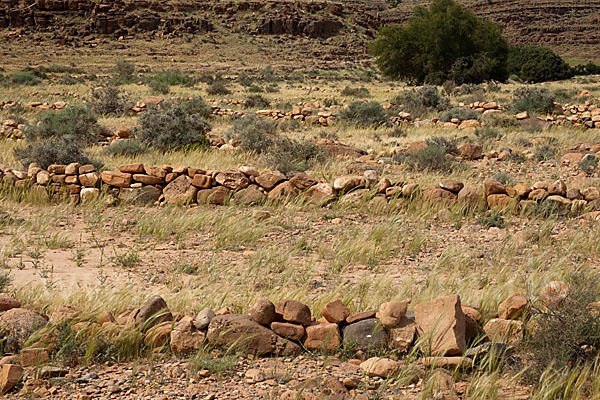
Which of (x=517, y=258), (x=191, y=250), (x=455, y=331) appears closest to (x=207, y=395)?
(x=455, y=331)

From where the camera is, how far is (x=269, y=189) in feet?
26.6

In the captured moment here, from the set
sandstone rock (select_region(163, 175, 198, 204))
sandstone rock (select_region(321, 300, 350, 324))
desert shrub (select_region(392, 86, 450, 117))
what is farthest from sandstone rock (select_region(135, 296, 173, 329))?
desert shrub (select_region(392, 86, 450, 117))

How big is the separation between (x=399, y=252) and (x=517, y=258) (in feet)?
4.05

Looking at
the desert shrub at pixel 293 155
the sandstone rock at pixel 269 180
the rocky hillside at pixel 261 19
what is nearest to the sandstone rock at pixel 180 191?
the sandstone rock at pixel 269 180

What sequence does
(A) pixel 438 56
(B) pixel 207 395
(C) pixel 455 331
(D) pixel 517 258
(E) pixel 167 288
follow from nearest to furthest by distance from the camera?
(B) pixel 207 395, (C) pixel 455 331, (E) pixel 167 288, (D) pixel 517 258, (A) pixel 438 56

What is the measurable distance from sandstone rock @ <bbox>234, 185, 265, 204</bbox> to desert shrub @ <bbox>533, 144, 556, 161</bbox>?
235 inches

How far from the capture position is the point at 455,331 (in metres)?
3.62

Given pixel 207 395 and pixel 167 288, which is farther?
pixel 167 288

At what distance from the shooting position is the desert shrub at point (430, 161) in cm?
984

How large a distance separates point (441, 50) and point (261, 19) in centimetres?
4355

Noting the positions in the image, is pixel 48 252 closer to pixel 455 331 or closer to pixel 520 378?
pixel 455 331

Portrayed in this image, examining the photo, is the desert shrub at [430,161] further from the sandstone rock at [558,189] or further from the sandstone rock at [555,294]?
the sandstone rock at [555,294]

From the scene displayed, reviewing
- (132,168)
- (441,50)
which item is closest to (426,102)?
(132,168)

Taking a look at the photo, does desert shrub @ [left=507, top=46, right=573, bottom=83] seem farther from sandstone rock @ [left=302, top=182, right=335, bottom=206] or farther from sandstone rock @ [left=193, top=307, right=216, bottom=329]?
sandstone rock @ [left=193, top=307, right=216, bottom=329]
